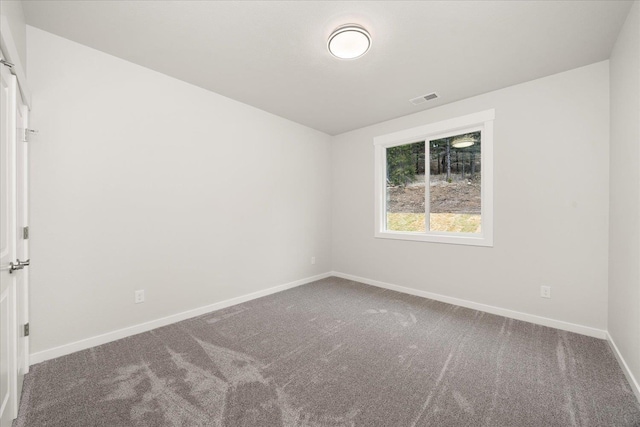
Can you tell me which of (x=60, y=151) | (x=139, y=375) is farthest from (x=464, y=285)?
(x=60, y=151)

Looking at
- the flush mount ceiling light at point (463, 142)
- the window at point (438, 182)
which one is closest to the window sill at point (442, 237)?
the window at point (438, 182)

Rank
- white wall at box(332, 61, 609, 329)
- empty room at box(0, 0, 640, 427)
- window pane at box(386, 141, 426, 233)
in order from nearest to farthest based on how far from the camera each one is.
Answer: empty room at box(0, 0, 640, 427), white wall at box(332, 61, 609, 329), window pane at box(386, 141, 426, 233)

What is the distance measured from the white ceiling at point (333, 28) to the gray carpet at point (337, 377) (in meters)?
2.56

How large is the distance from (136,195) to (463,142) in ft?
12.4

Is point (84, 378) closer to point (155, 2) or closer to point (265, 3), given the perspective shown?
point (155, 2)

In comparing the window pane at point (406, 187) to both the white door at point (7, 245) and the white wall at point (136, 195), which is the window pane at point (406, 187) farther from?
the white door at point (7, 245)

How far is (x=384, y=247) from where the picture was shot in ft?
13.3

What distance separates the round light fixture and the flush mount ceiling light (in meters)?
1.92

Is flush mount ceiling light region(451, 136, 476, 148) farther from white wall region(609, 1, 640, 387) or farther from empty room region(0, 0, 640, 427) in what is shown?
white wall region(609, 1, 640, 387)

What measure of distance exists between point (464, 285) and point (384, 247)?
1186 millimetres

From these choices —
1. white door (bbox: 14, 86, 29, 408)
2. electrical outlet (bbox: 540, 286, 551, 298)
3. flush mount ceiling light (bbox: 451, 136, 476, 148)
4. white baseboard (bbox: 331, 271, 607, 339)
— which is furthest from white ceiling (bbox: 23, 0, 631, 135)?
white baseboard (bbox: 331, 271, 607, 339)

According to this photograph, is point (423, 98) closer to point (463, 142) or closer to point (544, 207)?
point (463, 142)

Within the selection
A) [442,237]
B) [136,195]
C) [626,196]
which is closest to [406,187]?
[442,237]

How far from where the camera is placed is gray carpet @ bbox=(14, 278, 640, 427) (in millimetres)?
1518
